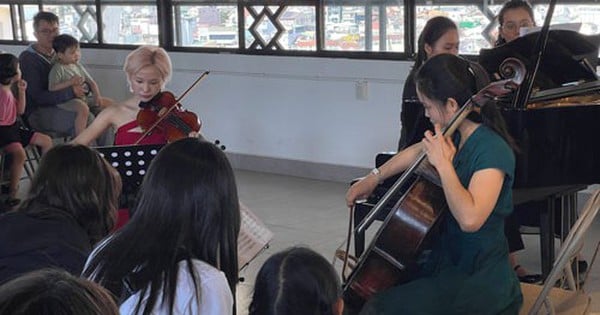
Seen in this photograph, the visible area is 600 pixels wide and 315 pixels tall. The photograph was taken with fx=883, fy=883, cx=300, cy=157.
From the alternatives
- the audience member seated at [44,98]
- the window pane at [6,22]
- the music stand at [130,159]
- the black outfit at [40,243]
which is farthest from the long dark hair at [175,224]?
the window pane at [6,22]

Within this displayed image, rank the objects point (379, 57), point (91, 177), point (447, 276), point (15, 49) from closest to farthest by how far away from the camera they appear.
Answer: point (91, 177) < point (447, 276) < point (379, 57) < point (15, 49)

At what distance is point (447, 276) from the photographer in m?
2.59

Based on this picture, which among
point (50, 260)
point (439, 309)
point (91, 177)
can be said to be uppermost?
point (91, 177)

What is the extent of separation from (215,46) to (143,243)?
5121 millimetres

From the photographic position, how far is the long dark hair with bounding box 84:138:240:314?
1.88m

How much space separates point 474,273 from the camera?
257cm

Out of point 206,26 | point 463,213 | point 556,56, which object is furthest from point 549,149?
point 206,26

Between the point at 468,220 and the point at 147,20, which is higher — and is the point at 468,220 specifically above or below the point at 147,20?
below

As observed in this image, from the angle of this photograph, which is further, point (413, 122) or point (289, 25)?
point (289, 25)

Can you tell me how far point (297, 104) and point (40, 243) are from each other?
4.38 meters

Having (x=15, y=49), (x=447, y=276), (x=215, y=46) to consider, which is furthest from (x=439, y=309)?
(x=15, y=49)

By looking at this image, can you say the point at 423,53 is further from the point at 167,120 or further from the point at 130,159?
the point at 130,159

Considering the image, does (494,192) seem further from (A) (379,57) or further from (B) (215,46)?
(B) (215,46)

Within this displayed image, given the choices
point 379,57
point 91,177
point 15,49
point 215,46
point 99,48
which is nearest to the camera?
point 91,177
